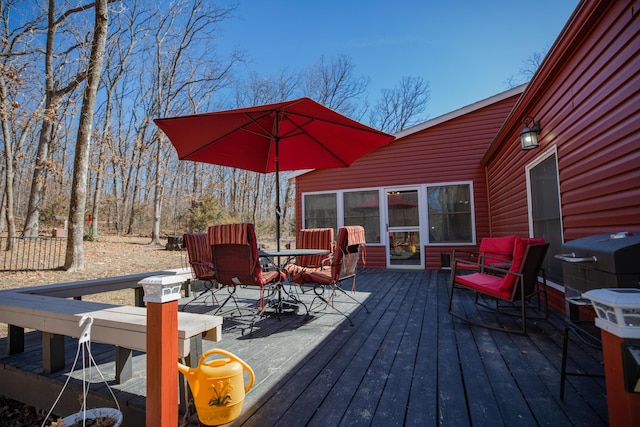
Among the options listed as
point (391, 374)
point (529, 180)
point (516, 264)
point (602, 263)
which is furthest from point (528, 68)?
point (391, 374)

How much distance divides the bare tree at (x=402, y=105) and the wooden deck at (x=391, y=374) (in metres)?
15.0

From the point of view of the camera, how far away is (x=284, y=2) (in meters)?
10.5

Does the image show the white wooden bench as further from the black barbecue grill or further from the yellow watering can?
the black barbecue grill

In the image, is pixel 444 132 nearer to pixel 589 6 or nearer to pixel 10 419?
pixel 589 6

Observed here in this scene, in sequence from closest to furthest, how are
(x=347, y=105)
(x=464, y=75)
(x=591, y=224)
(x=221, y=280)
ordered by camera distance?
(x=591, y=224) → (x=221, y=280) → (x=464, y=75) → (x=347, y=105)

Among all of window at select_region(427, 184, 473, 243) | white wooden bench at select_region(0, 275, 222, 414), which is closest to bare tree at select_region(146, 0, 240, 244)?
window at select_region(427, 184, 473, 243)

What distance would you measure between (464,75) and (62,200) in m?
16.4

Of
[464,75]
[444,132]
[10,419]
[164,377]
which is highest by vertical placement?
[464,75]

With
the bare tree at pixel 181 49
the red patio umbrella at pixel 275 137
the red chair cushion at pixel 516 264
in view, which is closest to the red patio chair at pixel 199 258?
the red patio umbrella at pixel 275 137

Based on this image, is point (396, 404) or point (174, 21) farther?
point (174, 21)

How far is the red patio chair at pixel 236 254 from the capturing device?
2.77 metres

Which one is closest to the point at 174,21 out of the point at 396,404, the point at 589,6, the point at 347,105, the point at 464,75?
the point at 347,105

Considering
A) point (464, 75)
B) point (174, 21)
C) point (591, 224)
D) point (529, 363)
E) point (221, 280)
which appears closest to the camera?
point (529, 363)

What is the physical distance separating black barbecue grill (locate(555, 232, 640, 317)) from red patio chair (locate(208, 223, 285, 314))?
2252mm
